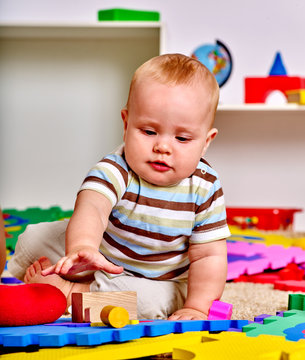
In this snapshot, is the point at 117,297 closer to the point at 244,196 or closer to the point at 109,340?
the point at 109,340

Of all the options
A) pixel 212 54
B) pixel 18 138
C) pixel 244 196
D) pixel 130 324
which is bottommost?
pixel 244 196

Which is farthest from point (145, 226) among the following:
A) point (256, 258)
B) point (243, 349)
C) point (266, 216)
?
point (266, 216)

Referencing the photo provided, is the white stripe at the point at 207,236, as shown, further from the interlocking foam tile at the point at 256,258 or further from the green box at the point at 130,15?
the green box at the point at 130,15

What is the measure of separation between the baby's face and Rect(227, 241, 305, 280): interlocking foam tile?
400 millimetres

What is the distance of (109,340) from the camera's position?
61 centimetres

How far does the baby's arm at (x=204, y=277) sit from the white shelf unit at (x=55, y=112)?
59.3 inches

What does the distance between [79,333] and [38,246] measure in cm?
45

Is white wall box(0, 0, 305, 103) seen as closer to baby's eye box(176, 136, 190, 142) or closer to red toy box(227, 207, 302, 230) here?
red toy box(227, 207, 302, 230)

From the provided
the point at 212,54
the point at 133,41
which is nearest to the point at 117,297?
the point at 212,54

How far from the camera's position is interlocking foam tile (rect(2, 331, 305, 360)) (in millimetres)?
561

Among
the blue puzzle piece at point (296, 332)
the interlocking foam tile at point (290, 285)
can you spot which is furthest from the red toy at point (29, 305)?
the interlocking foam tile at point (290, 285)

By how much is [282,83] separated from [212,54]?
0.28 metres

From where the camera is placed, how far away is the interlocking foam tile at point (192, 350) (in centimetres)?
56

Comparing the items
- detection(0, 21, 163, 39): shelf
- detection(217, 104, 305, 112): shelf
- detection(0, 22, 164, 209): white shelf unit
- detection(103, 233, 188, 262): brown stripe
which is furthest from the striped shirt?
detection(0, 22, 164, 209): white shelf unit
